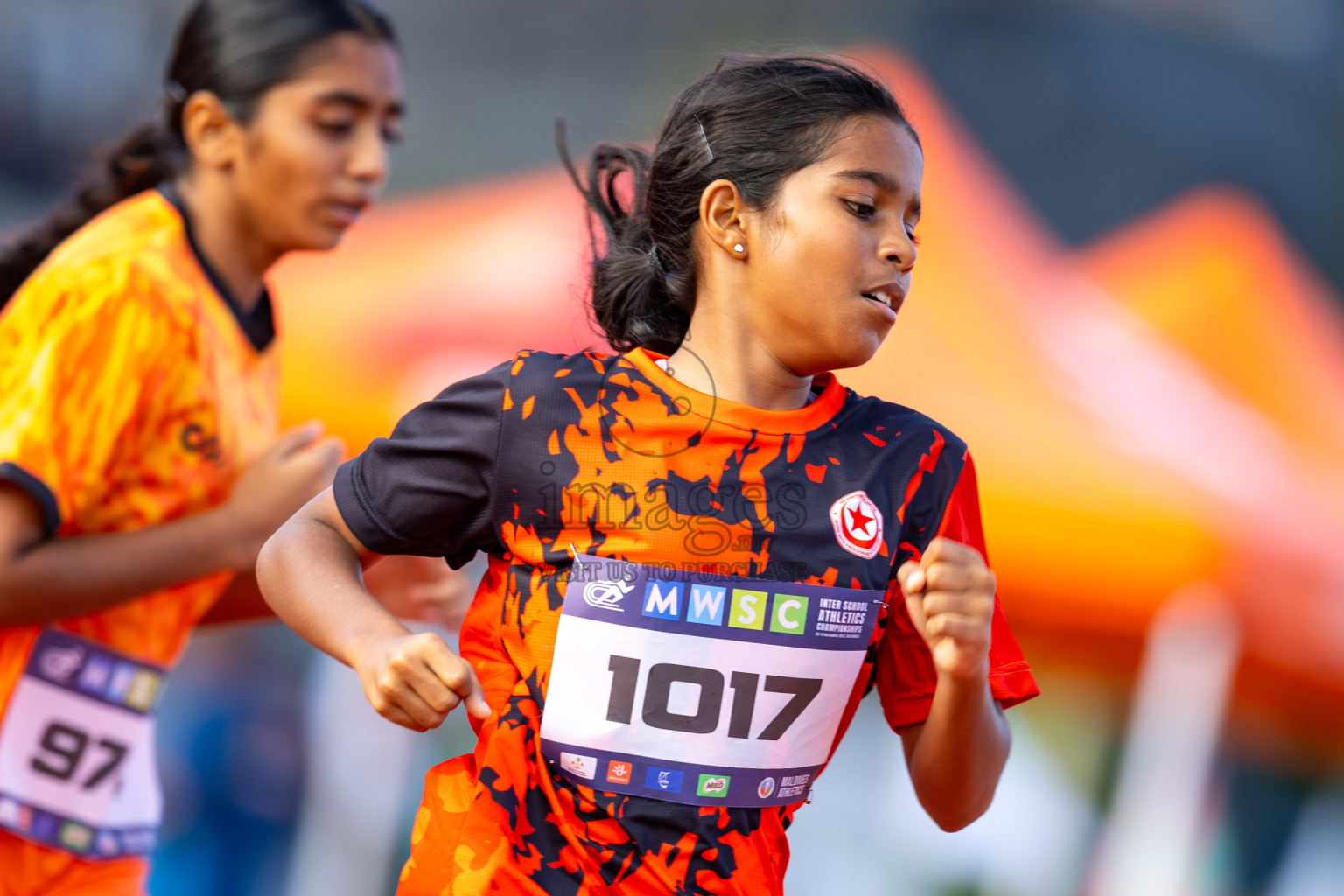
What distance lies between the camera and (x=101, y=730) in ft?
6.07

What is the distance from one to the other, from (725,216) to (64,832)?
4.16 feet

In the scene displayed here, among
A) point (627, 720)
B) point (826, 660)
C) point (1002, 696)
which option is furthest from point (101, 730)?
point (1002, 696)

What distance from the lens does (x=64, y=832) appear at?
1809 millimetres

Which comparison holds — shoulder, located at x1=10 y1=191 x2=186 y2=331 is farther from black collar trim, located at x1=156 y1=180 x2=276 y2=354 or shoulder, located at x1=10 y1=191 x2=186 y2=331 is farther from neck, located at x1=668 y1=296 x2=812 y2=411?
neck, located at x1=668 y1=296 x2=812 y2=411

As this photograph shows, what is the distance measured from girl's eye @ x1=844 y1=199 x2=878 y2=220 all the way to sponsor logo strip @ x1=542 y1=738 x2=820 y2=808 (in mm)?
585

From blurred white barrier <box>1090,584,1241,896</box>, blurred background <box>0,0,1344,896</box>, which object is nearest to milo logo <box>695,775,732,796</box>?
blurred background <box>0,0,1344,896</box>

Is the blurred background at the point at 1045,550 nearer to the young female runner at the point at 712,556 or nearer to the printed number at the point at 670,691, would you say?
the young female runner at the point at 712,556

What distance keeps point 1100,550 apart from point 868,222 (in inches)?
104

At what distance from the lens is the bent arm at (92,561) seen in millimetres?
1658

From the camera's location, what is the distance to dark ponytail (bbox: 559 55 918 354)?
1421 millimetres

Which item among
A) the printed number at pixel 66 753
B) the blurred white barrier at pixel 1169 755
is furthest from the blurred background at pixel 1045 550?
the printed number at pixel 66 753

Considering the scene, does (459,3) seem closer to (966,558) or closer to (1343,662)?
(1343,662)

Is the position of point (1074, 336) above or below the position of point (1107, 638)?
above

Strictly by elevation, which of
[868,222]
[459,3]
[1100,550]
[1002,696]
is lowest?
[1002,696]
